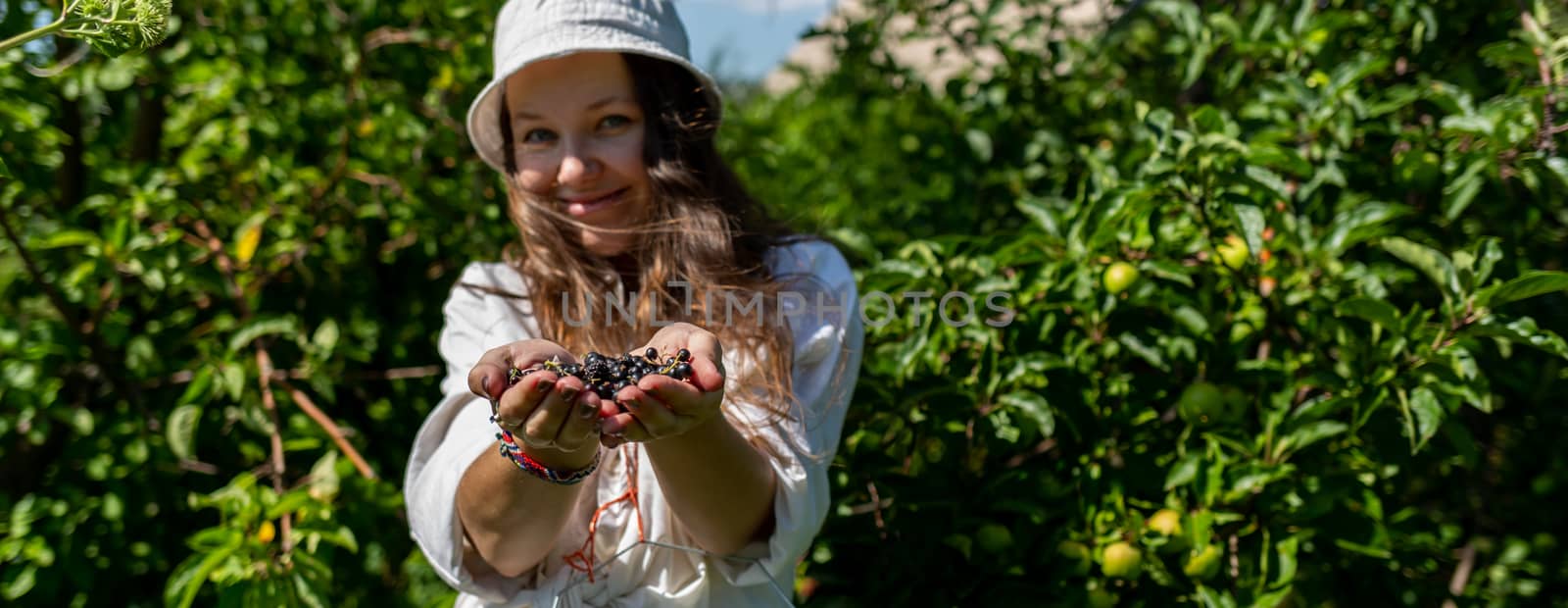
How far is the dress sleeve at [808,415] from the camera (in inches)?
46.4

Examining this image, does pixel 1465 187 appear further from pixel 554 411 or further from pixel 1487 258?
pixel 554 411

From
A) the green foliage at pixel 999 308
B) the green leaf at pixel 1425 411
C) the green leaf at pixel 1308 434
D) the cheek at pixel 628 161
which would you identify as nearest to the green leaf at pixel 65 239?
the green foliage at pixel 999 308

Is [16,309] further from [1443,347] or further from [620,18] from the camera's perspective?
[1443,347]

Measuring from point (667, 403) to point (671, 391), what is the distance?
2cm

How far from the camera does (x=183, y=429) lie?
5.95 feet

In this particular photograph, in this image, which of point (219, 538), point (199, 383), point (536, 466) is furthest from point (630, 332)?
point (199, 383)

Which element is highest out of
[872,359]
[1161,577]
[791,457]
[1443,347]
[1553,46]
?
[1553,46]

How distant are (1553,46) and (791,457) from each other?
4.16ft

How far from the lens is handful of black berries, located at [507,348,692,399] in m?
0.92

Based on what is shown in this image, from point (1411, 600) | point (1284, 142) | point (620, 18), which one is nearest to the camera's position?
point (620, 18)

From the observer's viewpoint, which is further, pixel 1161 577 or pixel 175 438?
pixel 175 438

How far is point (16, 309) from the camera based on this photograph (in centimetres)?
207

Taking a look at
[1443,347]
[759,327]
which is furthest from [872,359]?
[1443,347]

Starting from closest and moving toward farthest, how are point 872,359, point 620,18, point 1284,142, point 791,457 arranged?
1. point 791,457
2. point 620,18
3. point 872,359
4. point 1284,142
